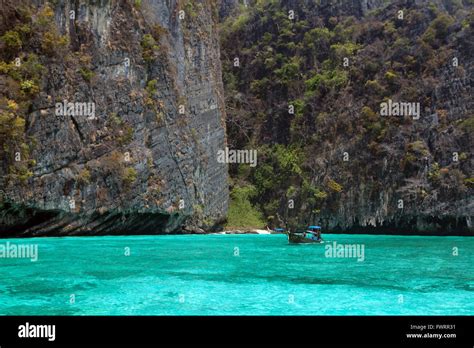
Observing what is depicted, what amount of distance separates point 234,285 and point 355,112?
110ft

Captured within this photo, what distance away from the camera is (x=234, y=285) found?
41.9 feet

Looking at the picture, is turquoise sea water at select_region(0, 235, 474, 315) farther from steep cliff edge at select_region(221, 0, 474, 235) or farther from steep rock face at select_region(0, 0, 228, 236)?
steep cliff edge at select_region(221, 0, 474, 235)

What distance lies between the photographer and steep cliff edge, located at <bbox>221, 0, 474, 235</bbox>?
38.1m

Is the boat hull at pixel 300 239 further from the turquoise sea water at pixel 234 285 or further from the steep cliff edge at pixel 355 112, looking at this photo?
the steep cliff edge at pixel 355 112

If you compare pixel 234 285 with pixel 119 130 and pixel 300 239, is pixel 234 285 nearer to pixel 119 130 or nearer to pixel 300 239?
pixel 300 239

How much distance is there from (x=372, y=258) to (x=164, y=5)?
25572 mm

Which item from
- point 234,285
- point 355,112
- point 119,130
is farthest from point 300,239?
point 355,112

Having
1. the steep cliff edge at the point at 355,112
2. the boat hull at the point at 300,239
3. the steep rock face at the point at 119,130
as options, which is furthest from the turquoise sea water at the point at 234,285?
the steep cliff edge at the point at 355,112

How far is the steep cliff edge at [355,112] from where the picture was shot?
125 ft

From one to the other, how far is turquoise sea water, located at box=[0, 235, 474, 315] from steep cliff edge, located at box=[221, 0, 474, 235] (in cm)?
1914

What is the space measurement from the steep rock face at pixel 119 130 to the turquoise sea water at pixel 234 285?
867cm

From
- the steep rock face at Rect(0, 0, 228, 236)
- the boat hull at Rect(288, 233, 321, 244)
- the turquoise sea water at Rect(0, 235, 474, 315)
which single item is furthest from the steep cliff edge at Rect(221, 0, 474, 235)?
the turquoise sea water at Rect(0, 235, 474, 315)
